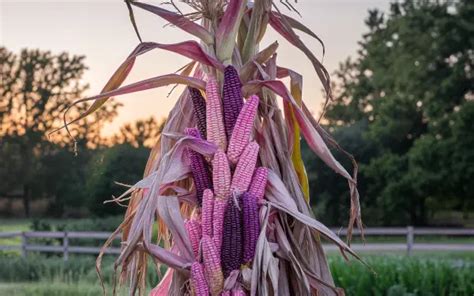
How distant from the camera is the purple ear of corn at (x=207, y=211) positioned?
2.17 metres

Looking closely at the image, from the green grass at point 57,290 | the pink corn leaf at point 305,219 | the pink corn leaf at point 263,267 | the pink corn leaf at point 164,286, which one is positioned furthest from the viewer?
the green grass at point 57,290

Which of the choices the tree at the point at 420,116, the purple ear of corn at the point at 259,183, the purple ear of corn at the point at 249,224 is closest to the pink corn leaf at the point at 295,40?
the purple ear of corn at the point at 259,183

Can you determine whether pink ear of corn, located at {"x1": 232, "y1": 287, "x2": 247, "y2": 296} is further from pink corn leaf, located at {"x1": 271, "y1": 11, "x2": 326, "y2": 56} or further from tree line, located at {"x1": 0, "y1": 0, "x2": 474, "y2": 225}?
tree line, located at {"x1": 0, "y1": 0, "x2": 474, "y2": 225}

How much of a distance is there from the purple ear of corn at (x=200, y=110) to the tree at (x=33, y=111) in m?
19.1

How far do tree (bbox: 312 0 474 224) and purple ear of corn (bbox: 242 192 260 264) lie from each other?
27.7 m

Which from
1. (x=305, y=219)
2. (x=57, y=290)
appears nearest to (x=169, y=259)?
(x=305, y=219)

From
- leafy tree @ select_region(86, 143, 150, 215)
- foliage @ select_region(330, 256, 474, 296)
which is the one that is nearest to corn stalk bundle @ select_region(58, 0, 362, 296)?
foliage @ select_region(330, 256, 474, 296)

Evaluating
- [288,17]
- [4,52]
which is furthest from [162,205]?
[4,52]

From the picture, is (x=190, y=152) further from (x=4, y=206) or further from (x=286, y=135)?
(x=4, y=206)

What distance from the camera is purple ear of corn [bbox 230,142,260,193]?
2195 mm

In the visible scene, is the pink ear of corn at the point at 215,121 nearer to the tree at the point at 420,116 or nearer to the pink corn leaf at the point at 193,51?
the pink corn leaf at the point at 193,51

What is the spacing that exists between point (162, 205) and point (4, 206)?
20948 millimetres

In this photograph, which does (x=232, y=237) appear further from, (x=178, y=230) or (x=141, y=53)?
(x=141, y=53)

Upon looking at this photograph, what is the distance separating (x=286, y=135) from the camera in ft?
8.03
